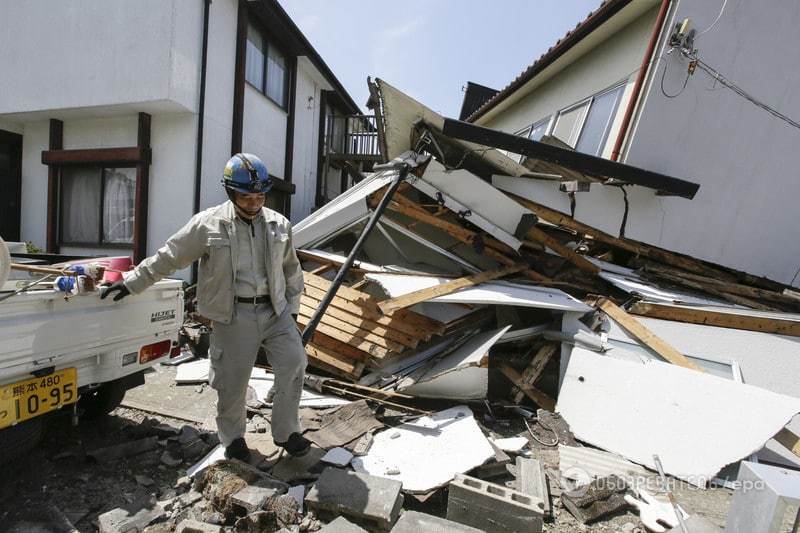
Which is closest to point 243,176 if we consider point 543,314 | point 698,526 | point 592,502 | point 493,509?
point 493,509

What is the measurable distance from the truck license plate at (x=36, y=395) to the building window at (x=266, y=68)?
7.48 metres

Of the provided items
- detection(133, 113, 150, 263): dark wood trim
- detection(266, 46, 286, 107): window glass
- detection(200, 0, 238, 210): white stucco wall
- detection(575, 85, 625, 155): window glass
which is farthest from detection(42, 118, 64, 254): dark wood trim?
detection(575, 85, 625, 155): window glass

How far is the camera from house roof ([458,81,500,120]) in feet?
47.5

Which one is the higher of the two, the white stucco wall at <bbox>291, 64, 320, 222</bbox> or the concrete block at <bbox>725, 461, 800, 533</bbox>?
the white stucco wall at <bbox>291, 64, 320, 222</bbox>

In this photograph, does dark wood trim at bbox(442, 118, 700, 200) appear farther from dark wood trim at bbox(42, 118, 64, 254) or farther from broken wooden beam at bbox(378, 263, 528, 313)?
dark wood trim at bbox(42, 118, 64, 254)

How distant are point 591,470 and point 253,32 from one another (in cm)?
950

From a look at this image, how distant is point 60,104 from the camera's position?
21.8 ft

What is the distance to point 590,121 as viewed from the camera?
21.4ft

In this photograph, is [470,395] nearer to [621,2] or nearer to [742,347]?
[742,347]

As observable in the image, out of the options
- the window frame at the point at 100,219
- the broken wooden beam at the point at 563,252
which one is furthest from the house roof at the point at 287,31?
the broken wooden beam at the point at 563,252

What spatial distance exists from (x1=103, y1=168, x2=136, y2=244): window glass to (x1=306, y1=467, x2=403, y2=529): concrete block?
22.1 ft

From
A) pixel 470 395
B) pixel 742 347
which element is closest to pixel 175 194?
pixel 470 395

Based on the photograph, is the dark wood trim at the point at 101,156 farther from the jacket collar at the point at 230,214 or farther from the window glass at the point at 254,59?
the jacket collar at the point at 230,214

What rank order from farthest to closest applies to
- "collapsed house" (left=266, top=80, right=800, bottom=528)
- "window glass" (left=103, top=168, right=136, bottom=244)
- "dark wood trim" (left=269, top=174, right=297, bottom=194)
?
"dark wood trim" (left=269, top=174, right=297, bottom=194) < "window glass" (left=103, top=168, right=136, bottom=244) < "collapsed house" (left=266, top=80, right=800, bottom=528)
